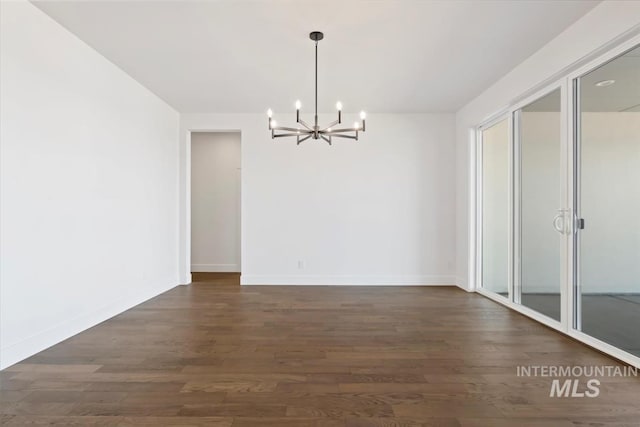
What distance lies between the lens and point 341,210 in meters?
5.57

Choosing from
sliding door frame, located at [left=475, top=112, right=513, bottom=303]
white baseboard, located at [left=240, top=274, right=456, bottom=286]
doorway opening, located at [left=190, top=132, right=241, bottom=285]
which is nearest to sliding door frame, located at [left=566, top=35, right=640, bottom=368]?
sliding door frame, located at [left=475, top=112, right=513, bottom=303]

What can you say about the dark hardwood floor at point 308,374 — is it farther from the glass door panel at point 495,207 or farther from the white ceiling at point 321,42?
the white ceiling at point 321,42

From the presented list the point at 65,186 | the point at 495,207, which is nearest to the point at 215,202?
the point at 65,186

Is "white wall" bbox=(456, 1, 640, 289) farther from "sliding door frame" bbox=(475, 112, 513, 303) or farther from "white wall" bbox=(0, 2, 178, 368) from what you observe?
"white wall" bbox=(0, 2, 178, 368)

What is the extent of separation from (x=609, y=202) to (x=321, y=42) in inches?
114

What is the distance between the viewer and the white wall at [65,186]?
2545 mm

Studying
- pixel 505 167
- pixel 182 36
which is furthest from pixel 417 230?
pixel 182 36

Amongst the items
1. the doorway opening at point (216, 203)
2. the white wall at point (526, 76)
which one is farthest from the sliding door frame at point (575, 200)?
the doorway opening at point (216, 203)

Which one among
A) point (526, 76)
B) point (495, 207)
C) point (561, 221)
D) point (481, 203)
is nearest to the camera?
point (561, 221)

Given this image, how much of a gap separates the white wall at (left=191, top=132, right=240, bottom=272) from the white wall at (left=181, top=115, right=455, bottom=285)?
1.39m

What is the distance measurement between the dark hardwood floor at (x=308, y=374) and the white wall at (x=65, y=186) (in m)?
0.33

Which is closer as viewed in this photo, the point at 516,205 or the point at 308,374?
the point at 308,374

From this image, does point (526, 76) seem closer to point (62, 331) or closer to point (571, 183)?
point (571, 183)

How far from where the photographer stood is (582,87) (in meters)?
3.04
